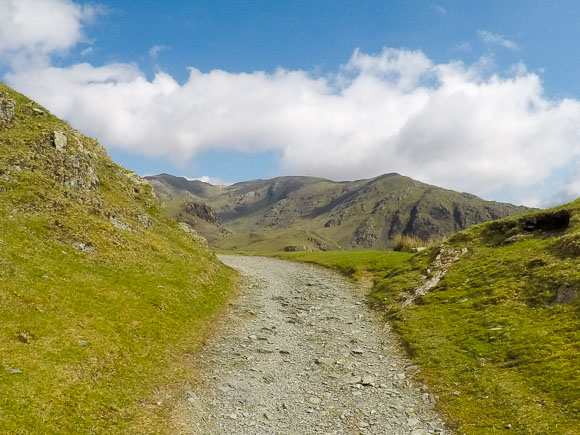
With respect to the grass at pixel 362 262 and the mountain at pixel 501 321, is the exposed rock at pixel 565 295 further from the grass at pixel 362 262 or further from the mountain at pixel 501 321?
the grass at pixel 362 262

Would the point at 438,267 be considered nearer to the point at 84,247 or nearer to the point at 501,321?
the point at 501,321

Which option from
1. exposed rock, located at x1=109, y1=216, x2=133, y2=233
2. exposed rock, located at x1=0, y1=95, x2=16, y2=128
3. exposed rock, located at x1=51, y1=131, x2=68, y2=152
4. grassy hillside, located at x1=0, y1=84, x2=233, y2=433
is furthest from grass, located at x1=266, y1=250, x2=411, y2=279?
exposed rock, located at x1=0, y1=95, x2=16, y2=128

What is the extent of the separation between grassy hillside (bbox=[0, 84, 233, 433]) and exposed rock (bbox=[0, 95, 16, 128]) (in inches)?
5.4

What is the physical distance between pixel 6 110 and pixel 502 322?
57354 mm

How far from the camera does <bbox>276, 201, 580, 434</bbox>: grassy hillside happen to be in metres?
18.0

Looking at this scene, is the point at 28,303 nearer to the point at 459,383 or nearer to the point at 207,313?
the point at 207,313

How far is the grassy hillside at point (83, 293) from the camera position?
54.7 feet

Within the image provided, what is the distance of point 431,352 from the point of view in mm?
25875

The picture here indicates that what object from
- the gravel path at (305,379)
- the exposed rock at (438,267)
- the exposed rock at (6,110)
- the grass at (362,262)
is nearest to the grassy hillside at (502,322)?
the exposed rock at (438,267)

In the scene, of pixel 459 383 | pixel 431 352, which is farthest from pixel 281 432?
pixel 431 352

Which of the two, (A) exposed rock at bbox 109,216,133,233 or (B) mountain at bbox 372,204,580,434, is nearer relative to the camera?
(B) mountain at bbox 372,204,580,434

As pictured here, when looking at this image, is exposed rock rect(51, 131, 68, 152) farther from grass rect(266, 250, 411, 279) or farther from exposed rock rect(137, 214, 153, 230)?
grass rect(266, 250, 411, 279)

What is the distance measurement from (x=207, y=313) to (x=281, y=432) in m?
17.7

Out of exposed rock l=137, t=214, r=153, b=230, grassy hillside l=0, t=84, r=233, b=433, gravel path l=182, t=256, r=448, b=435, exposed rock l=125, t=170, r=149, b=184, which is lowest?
gravel path l=182, t=256, r=448, b=435
